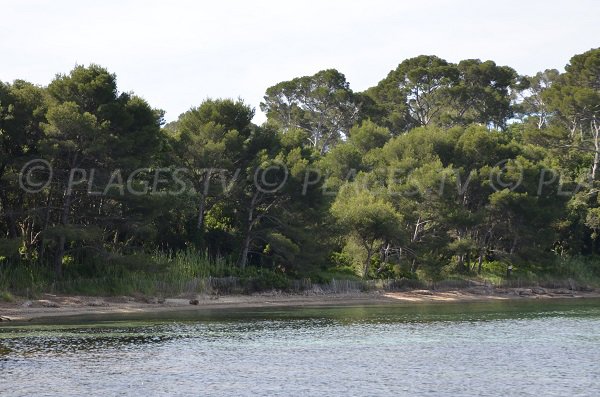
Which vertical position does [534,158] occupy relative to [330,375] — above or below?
above

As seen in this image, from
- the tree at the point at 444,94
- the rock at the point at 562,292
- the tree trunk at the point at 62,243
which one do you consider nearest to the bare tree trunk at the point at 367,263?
the rock at the point at 562,292

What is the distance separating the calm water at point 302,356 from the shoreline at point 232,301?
3.26 meters

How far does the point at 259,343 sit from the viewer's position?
3594 cm

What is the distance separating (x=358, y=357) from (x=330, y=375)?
4.23 meters

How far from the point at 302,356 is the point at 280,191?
2979 cm

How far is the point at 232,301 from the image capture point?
56.0m

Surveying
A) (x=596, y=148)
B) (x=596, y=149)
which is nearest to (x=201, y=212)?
(x=596, y=149)

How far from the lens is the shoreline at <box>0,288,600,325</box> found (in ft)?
150

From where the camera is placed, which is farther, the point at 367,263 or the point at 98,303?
the point at 367,263

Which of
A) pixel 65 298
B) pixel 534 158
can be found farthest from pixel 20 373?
pixel 534 158

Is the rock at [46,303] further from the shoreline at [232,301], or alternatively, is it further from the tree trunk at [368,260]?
the tree trunk at [368,260]

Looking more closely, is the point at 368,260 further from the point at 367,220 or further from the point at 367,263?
the point at 367,220

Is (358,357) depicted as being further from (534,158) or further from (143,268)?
(534,158)

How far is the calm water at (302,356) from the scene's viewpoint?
85.2 feet
